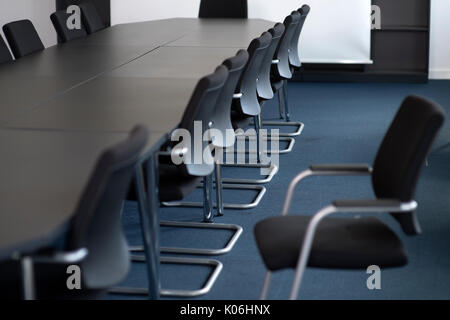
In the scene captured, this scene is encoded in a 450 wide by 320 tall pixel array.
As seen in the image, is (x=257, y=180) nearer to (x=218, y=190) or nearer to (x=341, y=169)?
(x=218, y=190)

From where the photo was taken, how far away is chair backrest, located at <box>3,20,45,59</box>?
5430mm

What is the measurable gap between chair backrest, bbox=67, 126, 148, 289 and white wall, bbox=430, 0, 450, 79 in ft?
22.5

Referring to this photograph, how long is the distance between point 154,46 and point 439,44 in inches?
159

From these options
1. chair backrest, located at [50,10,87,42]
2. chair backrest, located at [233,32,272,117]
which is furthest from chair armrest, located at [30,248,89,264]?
chair backrest, located at [50,10,87,42]

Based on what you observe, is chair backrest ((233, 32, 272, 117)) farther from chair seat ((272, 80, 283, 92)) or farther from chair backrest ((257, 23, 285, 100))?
chair seat ((272, 80, 283, 92))

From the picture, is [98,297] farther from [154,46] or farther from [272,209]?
[154,46]

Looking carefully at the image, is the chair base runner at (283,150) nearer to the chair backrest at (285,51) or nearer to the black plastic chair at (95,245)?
the chair backrest at (285,51)

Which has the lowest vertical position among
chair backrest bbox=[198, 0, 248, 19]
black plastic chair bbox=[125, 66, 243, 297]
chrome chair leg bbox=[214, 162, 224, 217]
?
chrome chair leg bbox=[214, 162, 224, 217]

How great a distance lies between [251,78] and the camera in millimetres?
4863

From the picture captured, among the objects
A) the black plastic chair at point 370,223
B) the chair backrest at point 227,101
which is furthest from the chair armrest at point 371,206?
the chair backrest at point 227,101

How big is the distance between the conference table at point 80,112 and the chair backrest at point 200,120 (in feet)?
0.31

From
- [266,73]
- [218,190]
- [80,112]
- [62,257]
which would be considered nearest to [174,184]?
[80,112]
